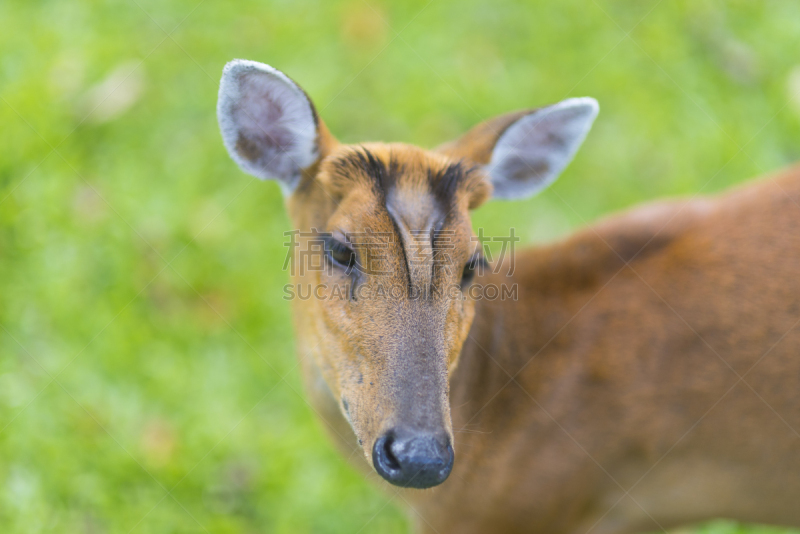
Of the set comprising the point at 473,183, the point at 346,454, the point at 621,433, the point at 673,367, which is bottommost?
the point at 346,454

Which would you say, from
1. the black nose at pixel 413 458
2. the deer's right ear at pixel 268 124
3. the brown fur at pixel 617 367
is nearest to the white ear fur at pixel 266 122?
the deer's right ear at pixel 268 124

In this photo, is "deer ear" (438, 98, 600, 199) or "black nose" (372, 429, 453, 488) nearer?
"black nose" (372, 429, 453, 488)

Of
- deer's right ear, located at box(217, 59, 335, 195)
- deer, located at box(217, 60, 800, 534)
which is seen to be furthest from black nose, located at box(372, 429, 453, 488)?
deer's right ear, located at box(217, 59, 335, 195)

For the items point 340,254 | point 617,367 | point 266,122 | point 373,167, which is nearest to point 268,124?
point 266,122

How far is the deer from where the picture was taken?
141 inches

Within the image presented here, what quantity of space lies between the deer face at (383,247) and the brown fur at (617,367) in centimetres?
3

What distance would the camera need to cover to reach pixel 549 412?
410 centimetres

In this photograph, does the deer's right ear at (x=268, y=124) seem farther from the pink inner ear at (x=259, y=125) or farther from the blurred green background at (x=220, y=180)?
the blurred green background at (x=220, y=180)

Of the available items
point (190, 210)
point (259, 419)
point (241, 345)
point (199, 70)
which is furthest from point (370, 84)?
point (259, 419)

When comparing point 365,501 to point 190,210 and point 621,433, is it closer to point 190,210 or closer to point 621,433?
point 621,433

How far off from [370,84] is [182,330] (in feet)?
10.1

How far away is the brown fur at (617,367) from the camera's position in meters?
3.85

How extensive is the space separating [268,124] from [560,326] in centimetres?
208

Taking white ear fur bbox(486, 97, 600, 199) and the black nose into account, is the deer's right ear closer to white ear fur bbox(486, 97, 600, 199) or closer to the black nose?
white ear fur bbox(486, 97, 600, 199)
